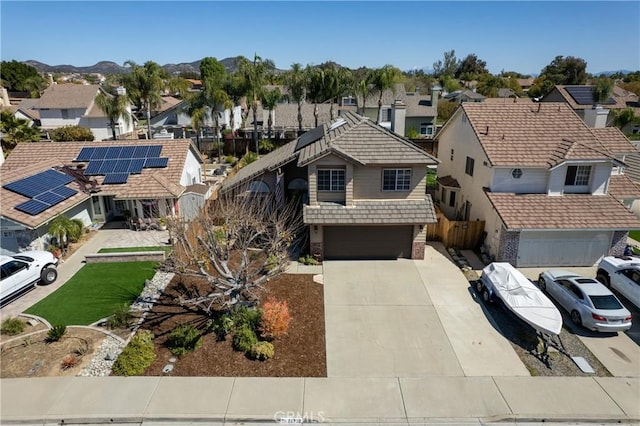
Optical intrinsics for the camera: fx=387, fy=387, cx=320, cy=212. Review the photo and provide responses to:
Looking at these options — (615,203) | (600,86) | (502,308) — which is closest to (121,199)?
(502,308)

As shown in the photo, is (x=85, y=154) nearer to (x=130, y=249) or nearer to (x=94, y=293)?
(x=130, y=249)

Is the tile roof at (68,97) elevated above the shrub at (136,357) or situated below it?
above

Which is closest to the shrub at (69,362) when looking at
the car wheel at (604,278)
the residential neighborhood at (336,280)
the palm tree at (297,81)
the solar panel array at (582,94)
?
the residential neighborhood at (336,280)

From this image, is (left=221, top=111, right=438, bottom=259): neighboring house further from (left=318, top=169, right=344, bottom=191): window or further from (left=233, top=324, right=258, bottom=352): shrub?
(left=233, top=324, right=258, bottom=352): shrub

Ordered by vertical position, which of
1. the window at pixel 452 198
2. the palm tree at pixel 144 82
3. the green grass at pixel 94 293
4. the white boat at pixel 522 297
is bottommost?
the green grass at pixel 94 293

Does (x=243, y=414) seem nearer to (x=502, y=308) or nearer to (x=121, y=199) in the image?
(x=502, y=308)

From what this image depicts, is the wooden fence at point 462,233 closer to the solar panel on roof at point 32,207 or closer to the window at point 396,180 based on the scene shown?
the window at point 396,180

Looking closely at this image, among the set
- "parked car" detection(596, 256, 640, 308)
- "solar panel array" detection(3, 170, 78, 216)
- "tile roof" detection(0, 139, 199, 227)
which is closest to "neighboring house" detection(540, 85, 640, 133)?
"parked car" detection(596, 256, 640, 308)
